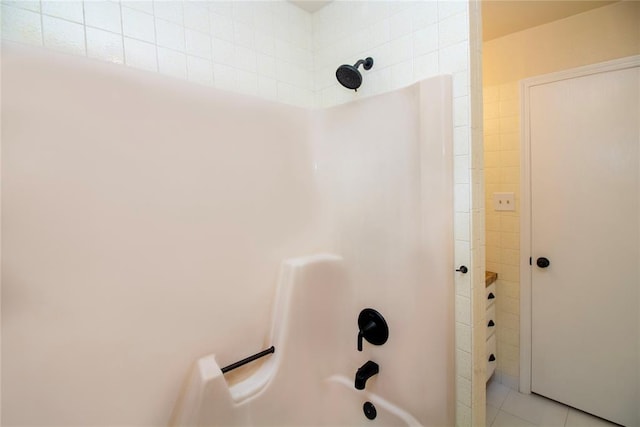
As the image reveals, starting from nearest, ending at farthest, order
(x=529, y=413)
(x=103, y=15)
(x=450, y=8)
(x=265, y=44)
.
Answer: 1. (x=103, y=15)
2. (x=450, y=8)
3. (x=265, y=44)
4. (x=529, y=413)

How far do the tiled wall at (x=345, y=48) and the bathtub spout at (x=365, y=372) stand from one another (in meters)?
0.35

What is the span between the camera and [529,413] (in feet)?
6.05

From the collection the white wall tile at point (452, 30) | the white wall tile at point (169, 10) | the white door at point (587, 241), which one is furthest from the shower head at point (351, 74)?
the white door at point (587, 241)

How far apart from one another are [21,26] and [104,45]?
7.8 inches

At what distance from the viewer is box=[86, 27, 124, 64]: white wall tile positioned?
925mm

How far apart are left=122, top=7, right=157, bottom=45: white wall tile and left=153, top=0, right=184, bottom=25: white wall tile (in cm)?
4

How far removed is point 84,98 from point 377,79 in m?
1.14

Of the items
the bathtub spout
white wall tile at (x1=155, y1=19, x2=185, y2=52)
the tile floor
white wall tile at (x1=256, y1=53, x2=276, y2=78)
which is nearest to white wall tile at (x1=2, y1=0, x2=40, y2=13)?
white wall tile at (x1=155, y1=19, x2=185, y2=52)

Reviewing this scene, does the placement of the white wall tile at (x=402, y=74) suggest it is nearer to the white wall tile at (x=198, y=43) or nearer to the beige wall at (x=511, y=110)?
the white wall tile at (x=198, y=43)

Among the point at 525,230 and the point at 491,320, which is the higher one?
the point at 525,230

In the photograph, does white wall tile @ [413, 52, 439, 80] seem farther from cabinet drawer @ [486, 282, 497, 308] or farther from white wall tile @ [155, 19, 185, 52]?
cabinet drawer @ [486, 282, 497, 308]

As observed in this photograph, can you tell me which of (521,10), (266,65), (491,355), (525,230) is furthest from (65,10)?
(491,355)

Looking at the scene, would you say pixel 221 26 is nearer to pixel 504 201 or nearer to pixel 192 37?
pixel 192 37

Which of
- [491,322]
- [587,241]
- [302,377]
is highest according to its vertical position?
[587,241]
